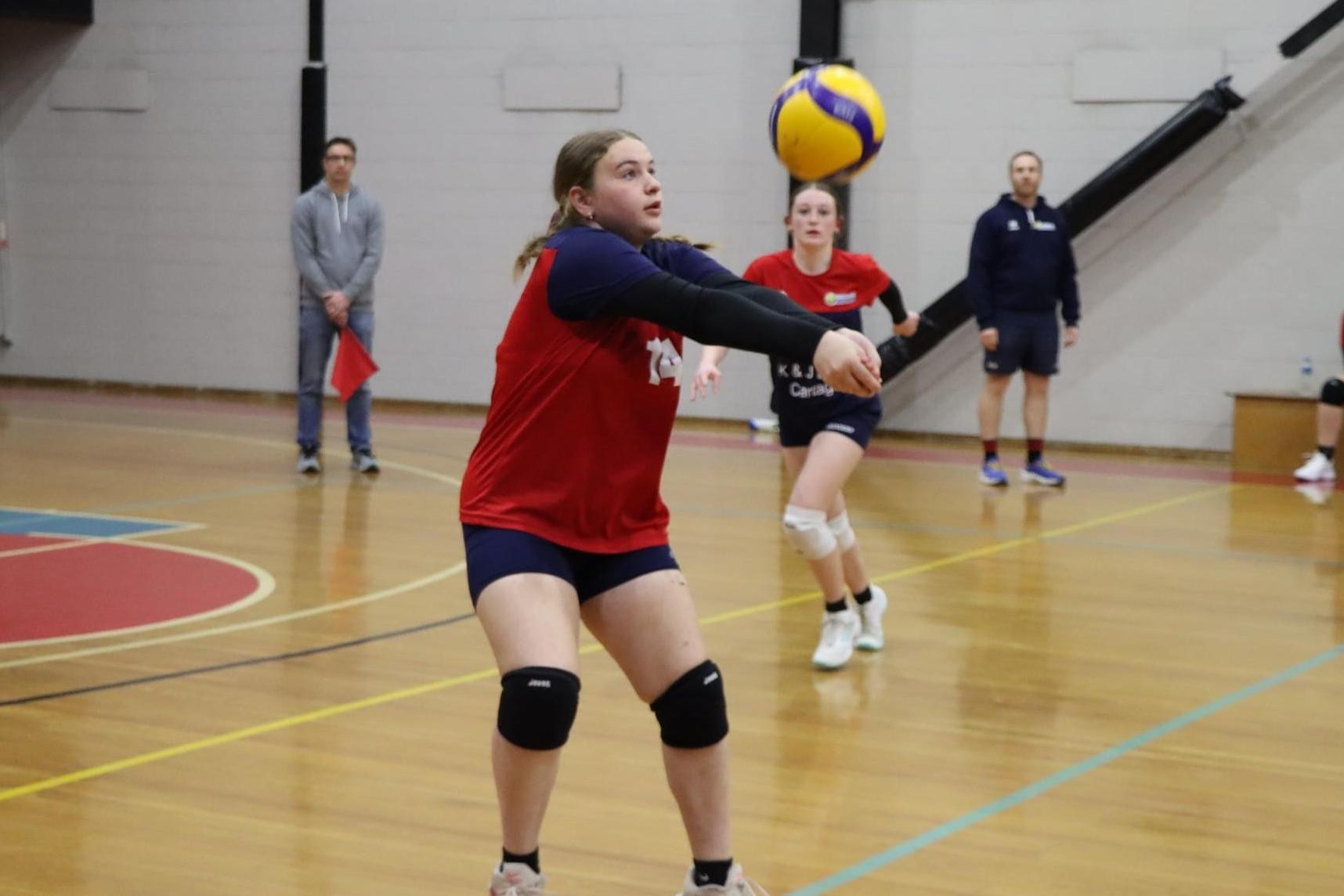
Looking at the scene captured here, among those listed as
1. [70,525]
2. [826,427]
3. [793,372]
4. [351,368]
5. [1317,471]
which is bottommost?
[70,525]

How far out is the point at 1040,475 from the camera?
1097 cm

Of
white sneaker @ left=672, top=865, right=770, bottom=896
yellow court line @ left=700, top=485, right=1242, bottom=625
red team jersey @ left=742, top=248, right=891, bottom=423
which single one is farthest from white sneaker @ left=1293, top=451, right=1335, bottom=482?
white sneaker @ left=672, top=865, right=770, bottom=896

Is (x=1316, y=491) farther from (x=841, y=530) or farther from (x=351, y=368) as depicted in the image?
(x=351, y=368)

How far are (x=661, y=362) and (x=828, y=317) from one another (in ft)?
9.84

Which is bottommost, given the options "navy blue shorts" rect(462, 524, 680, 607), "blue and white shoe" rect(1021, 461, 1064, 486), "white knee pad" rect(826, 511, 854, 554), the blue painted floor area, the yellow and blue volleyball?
the blue painted floor area

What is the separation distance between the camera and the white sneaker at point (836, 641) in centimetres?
607

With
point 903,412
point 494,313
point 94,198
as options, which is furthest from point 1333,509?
point 94,198

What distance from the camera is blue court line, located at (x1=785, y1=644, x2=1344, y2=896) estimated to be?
13.0ft

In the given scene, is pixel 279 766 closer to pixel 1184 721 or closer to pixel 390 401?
pixel 1184 721

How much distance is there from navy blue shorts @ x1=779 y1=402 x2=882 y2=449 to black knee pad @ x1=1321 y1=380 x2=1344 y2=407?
19.0ft

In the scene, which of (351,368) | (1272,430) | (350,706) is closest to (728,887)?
(350,706)

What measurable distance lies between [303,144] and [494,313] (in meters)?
2.15

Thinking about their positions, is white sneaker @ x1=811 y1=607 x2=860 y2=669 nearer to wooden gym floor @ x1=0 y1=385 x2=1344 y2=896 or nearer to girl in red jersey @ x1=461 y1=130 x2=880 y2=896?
wooden gym floor @ x1=0 y1=385 x2=1344 y2=896

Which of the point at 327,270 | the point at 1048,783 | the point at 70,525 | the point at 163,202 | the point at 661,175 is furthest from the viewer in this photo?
the point at 163,202
